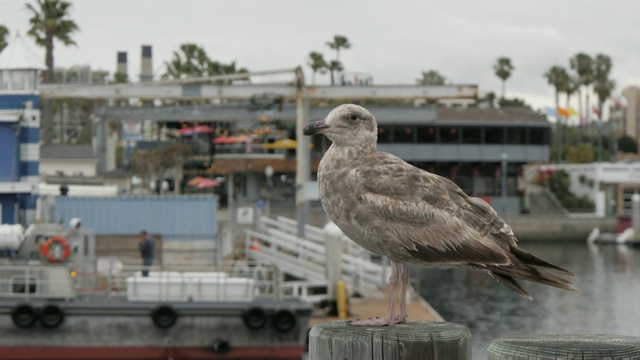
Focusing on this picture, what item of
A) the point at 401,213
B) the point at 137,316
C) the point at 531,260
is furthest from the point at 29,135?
the point at 531,260

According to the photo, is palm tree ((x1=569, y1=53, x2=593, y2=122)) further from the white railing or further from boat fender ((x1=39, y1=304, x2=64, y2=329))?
boat fender ((x1=39, y1=304, x2=64, y2=329))

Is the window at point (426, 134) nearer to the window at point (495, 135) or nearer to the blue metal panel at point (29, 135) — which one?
the window at point (495, 135)

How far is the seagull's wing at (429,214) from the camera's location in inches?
217

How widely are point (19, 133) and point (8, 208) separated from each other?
7.74 ft

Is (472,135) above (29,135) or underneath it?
above

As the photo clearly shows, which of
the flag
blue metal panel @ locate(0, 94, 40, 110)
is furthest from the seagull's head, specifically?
the flag

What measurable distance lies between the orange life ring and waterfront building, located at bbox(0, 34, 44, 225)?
4.37 meters

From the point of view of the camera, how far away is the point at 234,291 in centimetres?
2558

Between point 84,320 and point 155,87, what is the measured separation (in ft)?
87.6

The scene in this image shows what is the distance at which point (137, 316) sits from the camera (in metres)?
24.7

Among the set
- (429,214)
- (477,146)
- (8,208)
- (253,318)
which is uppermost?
(429,214)

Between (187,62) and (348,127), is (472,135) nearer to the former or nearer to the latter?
(187,62)

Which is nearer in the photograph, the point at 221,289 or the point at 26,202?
the point at 221,289

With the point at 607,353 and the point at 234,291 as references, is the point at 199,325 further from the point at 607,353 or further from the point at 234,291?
the point at 607,353
